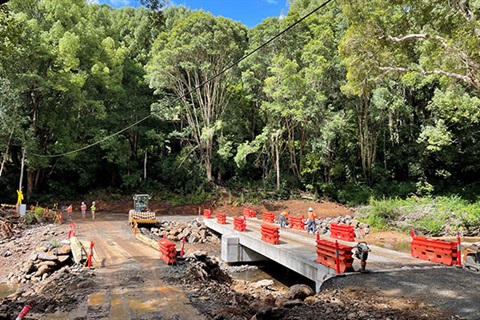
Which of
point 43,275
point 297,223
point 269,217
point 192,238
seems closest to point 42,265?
point 43,275

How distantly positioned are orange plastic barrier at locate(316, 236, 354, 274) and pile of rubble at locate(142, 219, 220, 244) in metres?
12.8

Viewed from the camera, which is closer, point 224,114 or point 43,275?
point 43,275

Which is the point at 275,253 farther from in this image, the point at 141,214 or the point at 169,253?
the point at 141,214

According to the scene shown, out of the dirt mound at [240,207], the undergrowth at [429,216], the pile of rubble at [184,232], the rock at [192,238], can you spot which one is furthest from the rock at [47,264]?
the undergrowth at [429,216]

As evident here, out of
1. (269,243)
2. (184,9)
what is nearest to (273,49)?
(269,243)

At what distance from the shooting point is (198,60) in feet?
102

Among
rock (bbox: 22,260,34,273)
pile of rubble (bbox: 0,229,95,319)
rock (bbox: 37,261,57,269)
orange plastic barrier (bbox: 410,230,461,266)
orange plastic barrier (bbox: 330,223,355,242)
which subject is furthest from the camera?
orange plastic barrier (bbox: 330,223,355,242)

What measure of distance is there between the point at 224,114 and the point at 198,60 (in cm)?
598

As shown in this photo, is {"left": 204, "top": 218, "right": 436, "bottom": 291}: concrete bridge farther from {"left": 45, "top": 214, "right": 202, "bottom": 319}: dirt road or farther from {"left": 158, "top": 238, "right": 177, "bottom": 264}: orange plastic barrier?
{"left": 45, "top": 214, "right": 202, "bottom": 319}: dirt road

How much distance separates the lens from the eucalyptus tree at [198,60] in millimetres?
30141

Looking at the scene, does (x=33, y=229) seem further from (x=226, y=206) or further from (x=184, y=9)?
(x=184, y=9)

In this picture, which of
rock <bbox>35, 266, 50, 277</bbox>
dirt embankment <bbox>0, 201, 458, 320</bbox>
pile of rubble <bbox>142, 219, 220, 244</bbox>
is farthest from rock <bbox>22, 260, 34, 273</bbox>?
pile of rubble <bbox>142, 219, 220, 244</bbox>

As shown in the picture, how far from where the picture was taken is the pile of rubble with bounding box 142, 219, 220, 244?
72.9 feet

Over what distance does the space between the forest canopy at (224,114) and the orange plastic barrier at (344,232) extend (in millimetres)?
12408
